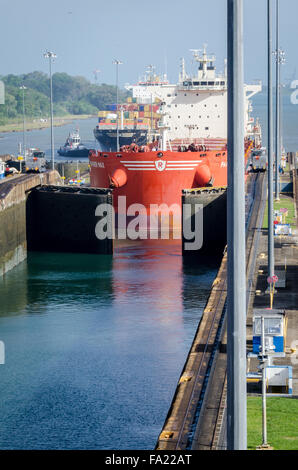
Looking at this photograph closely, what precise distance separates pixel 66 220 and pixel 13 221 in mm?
4435

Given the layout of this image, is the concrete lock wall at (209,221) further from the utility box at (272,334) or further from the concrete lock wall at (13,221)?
the utility box at (272,334)

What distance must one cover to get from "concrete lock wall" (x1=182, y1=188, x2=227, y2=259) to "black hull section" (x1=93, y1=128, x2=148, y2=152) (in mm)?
73129

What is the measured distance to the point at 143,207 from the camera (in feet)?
206

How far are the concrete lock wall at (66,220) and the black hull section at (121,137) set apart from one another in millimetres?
72413

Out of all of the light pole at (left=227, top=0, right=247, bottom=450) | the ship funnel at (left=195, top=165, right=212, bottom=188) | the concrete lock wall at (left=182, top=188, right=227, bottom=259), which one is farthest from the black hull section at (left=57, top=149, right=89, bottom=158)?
the light pole at (left=227, top=0, right=247, bottom=450)

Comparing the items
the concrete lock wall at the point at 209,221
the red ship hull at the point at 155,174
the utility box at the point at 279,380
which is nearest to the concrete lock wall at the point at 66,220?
the concrete lock wall at the point at 209,221

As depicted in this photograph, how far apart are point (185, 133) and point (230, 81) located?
6892 cm

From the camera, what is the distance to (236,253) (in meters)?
9.56

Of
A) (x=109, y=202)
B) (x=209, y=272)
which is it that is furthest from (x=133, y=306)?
(x=109, y=202)

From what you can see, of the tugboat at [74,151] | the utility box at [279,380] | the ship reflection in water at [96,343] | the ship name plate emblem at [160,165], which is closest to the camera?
the utility box at [279,380]

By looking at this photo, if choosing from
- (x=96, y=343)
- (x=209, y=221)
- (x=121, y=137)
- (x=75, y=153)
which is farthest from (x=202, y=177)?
(x=75, y=153)

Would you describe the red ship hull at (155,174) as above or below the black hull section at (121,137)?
below

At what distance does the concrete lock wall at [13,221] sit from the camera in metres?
49.8
